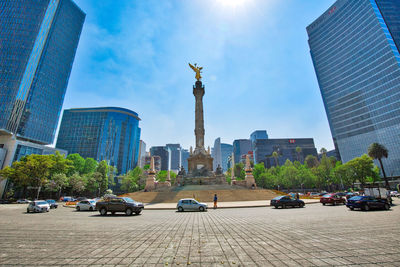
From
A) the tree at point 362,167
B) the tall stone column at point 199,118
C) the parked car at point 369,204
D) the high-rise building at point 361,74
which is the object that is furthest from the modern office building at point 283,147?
the parked car at point 369,204

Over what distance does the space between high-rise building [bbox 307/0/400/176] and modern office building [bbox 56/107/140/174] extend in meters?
118

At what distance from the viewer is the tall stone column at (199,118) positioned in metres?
46.9

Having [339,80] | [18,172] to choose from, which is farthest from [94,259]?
[339,80]

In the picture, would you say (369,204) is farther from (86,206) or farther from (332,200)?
(86,206)

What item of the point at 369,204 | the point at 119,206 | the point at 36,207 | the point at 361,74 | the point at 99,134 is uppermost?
the point at 361,74

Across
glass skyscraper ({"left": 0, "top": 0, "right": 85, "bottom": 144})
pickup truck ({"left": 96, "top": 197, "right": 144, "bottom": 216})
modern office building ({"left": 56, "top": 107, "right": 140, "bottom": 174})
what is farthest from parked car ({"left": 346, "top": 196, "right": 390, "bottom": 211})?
modern office building ({"left": 56, "top": 107, "right": 140, "bottom": 174})

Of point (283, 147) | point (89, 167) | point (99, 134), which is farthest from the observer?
point (283, 147)

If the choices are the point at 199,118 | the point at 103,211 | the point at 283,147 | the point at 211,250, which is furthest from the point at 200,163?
the point at 283,147

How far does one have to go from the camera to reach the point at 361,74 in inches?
3435

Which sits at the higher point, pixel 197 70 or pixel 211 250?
pixel 197 70

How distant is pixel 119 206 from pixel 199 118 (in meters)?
36.0

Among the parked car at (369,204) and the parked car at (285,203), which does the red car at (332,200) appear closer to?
the parked car at (285,203)

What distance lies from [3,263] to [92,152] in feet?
332

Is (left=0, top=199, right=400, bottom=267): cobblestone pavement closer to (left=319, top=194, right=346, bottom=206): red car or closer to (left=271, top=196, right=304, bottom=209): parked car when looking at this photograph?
(left=271, top=196, right=304, bottom=209): parked car
